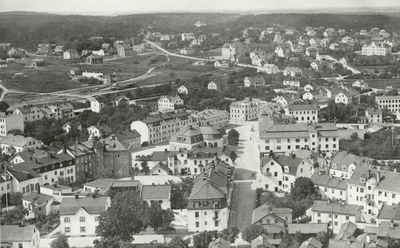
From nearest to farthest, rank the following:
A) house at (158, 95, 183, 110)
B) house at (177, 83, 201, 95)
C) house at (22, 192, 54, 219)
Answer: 1. house at (22, 192, 54, 219)
2. house at (158, 95, 183, 110)
3. house at (177, 83, 201, 95)

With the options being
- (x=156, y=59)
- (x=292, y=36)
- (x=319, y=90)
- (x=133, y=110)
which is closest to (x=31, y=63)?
(x=156, y=59)

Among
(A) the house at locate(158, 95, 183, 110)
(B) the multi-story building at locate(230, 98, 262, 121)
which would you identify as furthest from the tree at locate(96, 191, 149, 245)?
(A) the house at locate(158, 95, 183, 110)

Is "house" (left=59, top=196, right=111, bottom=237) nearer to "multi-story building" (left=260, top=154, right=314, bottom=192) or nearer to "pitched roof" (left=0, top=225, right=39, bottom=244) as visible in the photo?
"pitched roof" (left=0, top=225, right=39, bottom=244)

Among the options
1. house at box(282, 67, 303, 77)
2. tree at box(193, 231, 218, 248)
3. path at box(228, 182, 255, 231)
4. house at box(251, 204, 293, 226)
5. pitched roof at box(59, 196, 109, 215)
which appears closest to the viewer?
tree at box(193, 231, 218, 248)

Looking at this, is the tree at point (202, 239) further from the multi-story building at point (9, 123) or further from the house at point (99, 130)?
the multi-story building at point (9, 123)

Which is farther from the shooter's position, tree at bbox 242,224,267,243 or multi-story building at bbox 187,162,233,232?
multi-story building at bbox 187,162,233,232

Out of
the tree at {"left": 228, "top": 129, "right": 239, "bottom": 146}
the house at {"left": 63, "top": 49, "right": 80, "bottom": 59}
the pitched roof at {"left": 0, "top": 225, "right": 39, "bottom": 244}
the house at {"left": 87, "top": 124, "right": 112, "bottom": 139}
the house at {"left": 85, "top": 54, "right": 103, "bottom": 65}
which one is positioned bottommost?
the tree at {"left": 228, "top": 129, "right": 239, "bottom": 146}

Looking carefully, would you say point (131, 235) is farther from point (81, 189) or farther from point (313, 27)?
point (313, 27)
